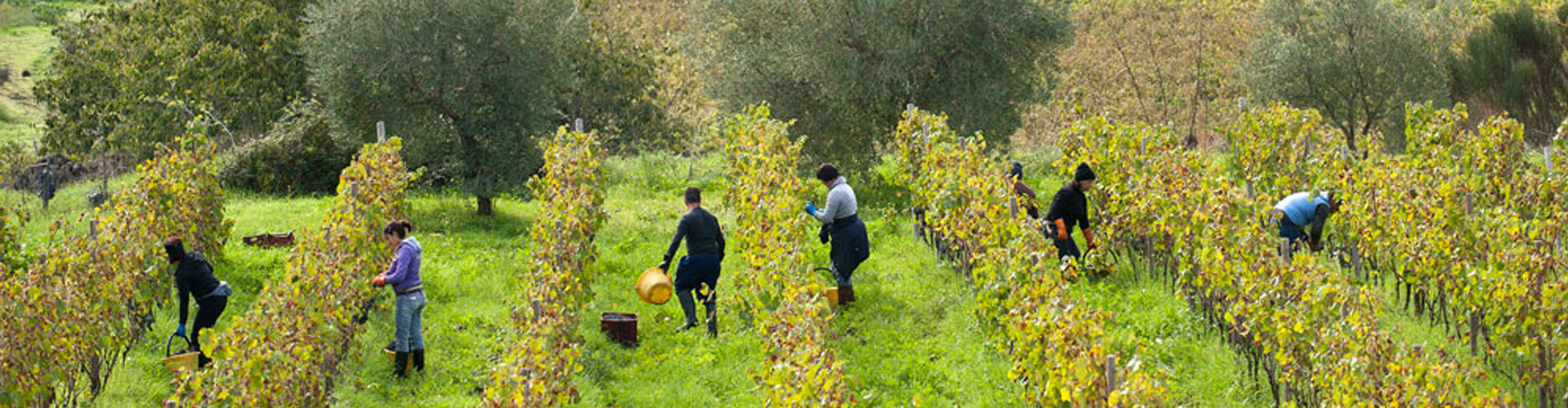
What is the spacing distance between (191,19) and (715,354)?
14874mm

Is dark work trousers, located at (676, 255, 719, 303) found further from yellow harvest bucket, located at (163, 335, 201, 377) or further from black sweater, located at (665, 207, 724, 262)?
yellow harvest bucket, located at (163, 335, 201, 377)

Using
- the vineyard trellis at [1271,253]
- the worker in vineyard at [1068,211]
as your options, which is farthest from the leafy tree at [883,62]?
the worker in vineyard at [1068,211]

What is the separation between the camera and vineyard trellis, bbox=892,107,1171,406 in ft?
22.8

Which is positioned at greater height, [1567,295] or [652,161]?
[1567,295]

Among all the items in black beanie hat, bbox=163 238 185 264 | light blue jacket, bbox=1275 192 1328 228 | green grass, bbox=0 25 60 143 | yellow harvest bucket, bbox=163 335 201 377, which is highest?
light blue jacket, bbox=1275 192 1328 228

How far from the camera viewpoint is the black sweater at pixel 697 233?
34.5 feet

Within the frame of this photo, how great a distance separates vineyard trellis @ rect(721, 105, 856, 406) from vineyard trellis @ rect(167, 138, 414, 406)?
99.1 inches

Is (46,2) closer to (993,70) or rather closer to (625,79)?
(625,79)

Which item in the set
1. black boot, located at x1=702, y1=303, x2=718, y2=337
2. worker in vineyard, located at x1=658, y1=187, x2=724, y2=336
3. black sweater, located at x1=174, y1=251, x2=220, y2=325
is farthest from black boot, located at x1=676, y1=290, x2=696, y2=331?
black sweater, located at x1=174, y1=251, x2=220, y2=325

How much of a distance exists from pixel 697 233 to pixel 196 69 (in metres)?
14.1

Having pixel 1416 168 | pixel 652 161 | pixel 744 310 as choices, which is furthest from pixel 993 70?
pixel 744 310

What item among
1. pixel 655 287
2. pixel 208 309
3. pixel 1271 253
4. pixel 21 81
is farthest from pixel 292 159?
pixel 21 81

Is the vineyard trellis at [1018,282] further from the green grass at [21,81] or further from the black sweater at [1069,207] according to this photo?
the green grass at [21,81]

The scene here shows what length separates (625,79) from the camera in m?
23.8
